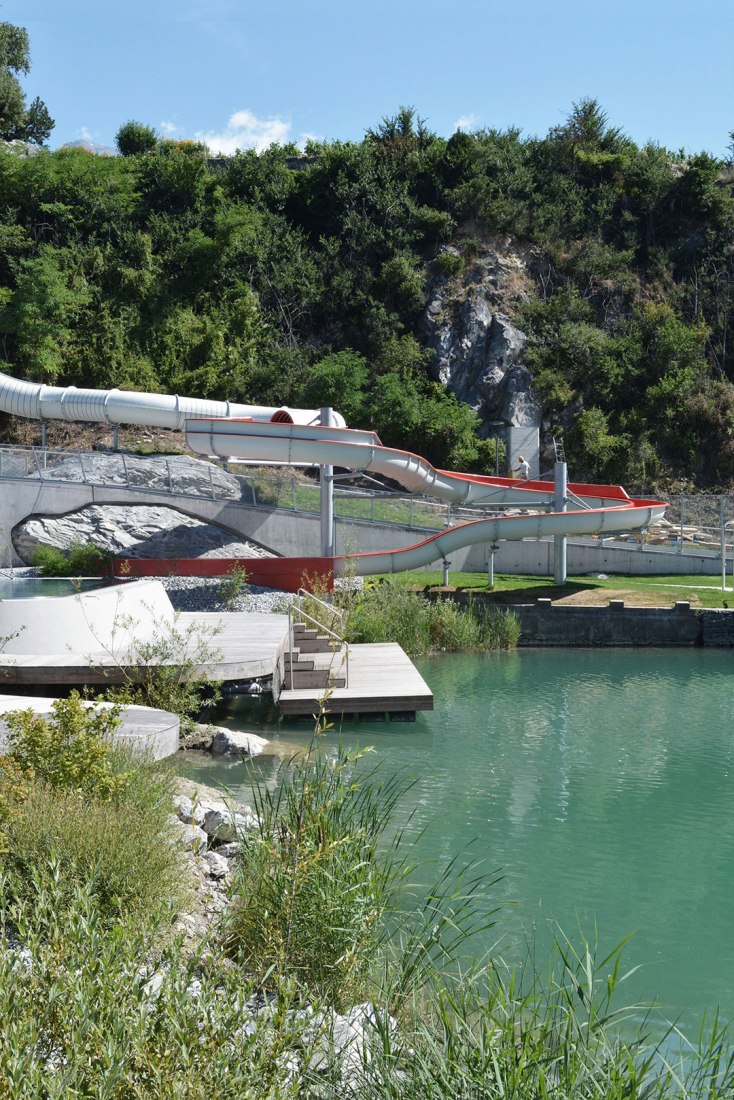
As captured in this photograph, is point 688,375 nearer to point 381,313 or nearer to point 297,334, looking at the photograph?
A: point 381,313

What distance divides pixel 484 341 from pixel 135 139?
18.3 m

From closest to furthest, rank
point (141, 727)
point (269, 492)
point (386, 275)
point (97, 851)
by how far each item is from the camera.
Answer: point (97, 851)
point (141, 727)
point (269, 492)
point (386, 275)

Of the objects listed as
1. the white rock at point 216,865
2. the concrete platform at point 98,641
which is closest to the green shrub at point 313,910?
the white rock at point 216,865

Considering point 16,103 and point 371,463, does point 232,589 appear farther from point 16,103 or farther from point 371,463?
point 16,103

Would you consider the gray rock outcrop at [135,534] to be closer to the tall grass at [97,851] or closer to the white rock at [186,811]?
the white rock at [186,811]

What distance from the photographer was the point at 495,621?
816 inches

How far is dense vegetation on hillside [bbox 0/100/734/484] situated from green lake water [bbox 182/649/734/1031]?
2140 cm

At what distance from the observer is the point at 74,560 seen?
76.6ft

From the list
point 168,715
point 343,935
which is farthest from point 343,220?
point 343,935

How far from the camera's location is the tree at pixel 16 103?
4319cm

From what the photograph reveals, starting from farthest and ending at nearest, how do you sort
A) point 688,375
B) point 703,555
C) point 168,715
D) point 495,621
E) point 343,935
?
point 688,375
point 703,555
point 495,621
point 168,715
point 343,935

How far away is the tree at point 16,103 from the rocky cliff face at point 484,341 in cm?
1998

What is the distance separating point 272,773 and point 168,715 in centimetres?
157

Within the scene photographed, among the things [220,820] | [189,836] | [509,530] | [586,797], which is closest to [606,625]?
[509,530]
